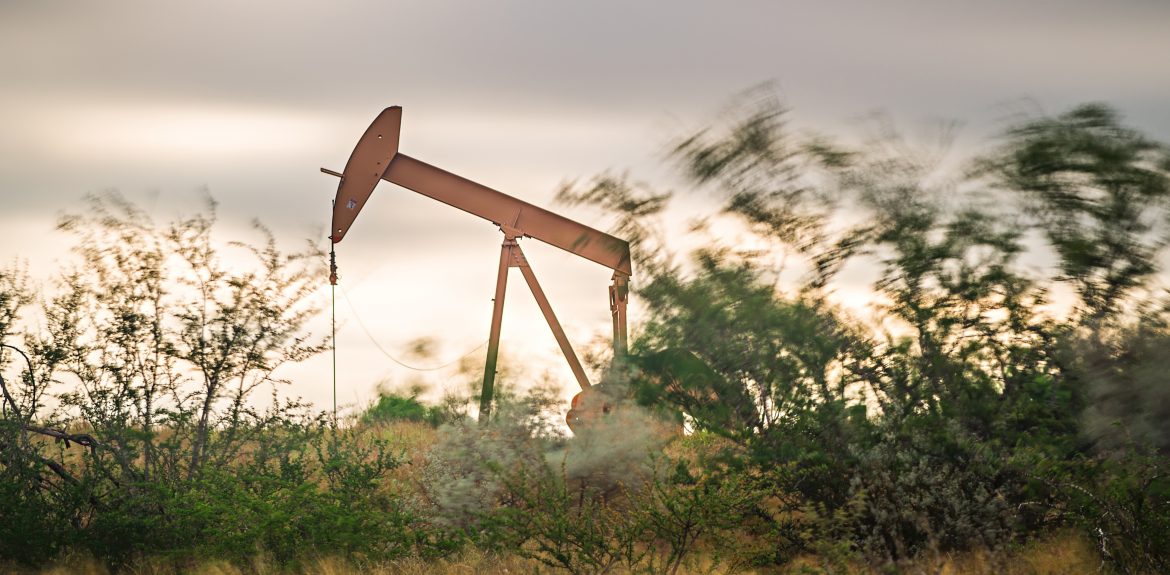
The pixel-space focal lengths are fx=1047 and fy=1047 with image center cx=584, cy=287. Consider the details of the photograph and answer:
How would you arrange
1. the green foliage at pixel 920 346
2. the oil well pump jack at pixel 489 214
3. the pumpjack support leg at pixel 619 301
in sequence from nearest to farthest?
the green foliage at pixel 920 346
the oil well pump jack at pixel 489 214
the pumpjack support leg at pixel 619 301

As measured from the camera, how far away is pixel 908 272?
8992 mm

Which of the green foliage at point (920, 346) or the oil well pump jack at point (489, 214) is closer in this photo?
the green foliage at point (920, 346)

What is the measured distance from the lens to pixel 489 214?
14547 millimetres

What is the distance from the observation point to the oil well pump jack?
1406 cm

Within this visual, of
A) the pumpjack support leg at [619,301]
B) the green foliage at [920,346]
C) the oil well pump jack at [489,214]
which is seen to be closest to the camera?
the green foliage at [920,346]

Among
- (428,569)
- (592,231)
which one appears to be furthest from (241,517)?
(592,231)

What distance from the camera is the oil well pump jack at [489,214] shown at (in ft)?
46.1

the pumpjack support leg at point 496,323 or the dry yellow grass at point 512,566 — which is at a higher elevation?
the pumpjack support leg at point 496,323

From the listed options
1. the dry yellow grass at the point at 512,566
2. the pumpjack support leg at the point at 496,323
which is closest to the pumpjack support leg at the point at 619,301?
the pumpjack support leg at the point at 496,323

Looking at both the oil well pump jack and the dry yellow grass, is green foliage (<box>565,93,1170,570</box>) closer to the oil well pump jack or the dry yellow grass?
the dry yellow grass

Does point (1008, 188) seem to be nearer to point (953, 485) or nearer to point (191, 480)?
point (953, 485)

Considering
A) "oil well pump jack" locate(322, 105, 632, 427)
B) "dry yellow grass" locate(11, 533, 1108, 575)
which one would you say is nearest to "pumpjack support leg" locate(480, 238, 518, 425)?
"oil well pump jack" locate(322, 105, 632, 427)

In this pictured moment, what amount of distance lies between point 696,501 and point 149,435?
6.36 metres

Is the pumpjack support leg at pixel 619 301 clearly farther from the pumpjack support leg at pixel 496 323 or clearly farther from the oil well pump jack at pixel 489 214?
→ the pumpjack support leg at pixel 496 323
